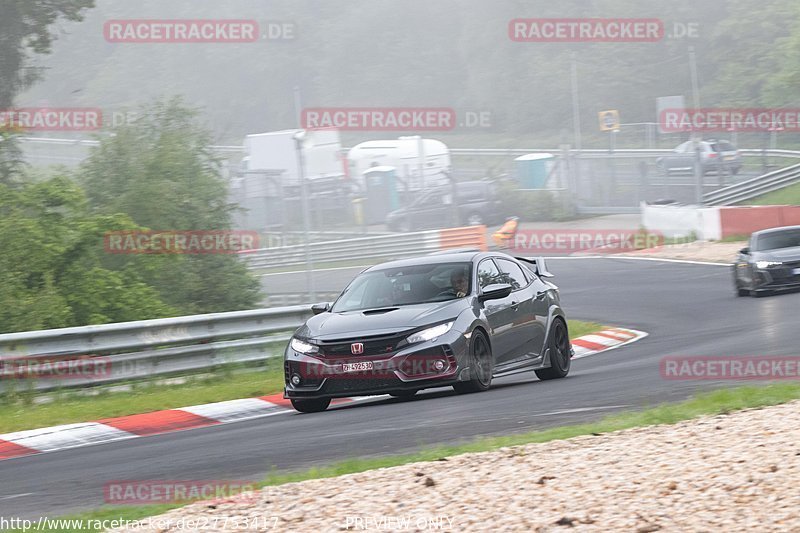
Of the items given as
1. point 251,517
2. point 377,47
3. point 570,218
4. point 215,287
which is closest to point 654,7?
point 377,47

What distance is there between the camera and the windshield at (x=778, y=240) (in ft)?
81.8

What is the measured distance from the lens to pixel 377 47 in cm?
9931

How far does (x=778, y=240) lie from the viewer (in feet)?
82.2

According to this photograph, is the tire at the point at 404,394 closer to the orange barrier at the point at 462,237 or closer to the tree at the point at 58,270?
the tree at the point at 58,270

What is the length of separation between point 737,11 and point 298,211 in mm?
40661

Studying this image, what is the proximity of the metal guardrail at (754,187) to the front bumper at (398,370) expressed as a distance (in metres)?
38.2

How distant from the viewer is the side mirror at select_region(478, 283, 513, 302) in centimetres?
1284

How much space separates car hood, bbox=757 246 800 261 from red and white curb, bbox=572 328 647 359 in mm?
4680

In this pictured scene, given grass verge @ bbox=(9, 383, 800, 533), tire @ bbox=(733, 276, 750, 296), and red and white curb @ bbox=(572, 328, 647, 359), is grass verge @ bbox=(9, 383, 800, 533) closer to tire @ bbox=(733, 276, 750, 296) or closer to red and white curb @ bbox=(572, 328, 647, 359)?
red and white curb @ bbox=(572, 328, 647, 359)

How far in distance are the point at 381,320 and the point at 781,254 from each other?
14.3 m

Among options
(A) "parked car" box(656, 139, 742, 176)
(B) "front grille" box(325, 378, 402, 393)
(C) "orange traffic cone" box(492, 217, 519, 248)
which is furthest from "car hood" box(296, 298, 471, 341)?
(A) "parked car" box(656, 139, 742, 176)

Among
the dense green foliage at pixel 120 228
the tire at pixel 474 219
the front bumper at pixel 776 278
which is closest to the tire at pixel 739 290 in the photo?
the front bumper at pixel 776 278

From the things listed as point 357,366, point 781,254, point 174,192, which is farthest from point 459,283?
point 781,254

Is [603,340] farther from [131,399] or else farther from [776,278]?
[131,399]
